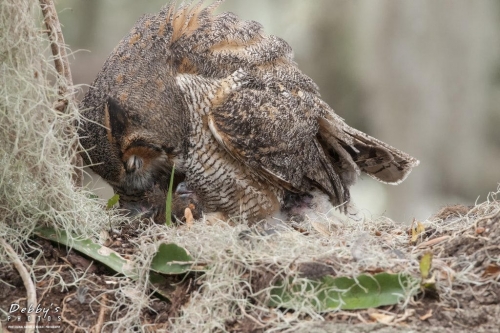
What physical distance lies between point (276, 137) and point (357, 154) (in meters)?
0.73

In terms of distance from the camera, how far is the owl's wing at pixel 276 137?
3271 millimetres

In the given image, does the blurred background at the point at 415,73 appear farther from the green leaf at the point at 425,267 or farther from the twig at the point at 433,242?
the green leaf at the point at 425,267

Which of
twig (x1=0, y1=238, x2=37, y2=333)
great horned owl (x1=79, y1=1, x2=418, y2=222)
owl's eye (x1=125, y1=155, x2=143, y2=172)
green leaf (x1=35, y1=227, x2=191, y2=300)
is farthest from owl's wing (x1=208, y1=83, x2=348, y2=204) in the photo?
twig (x1=0, y1=238, x2=37, y2=333)

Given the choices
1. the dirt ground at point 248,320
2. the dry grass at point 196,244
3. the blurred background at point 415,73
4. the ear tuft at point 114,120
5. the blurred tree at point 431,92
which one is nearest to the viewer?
the dirt ground at point 248,320

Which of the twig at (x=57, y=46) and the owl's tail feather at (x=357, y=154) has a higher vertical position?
the owl's tail feather at (x=357, y=154)

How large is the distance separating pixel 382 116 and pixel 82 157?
23.2 feet

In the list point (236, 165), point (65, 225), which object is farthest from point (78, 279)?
point (236, 165)

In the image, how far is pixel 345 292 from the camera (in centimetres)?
223

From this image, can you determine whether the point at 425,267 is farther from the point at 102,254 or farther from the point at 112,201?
the point at 112,201

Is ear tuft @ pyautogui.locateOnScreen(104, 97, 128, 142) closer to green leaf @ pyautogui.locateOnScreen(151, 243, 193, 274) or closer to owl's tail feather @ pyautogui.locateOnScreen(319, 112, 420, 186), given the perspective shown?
green leaf @ pyautogui.locateOnScreen(151, 243, 193, 274)

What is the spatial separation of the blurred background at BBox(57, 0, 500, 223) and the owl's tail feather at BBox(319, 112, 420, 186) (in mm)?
4809

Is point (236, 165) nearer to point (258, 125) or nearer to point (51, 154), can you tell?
point (258, 125)

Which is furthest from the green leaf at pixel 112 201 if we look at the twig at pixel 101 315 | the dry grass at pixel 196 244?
the twig at pixel 101 315

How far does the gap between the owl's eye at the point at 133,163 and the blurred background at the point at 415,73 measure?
18.0ft
